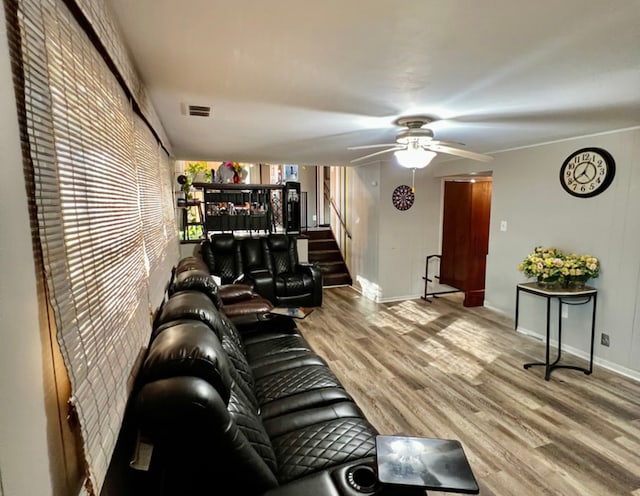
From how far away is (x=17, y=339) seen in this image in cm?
58

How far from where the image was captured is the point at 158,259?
236cm

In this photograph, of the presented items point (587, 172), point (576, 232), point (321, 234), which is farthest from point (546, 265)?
point (321, 234)

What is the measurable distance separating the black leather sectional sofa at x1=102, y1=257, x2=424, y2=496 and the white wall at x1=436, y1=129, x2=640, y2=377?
116 inches

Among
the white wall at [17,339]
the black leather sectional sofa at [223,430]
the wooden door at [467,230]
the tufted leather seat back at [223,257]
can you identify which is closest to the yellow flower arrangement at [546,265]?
the wooden door at [467,230]

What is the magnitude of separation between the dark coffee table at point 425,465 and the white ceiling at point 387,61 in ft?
5.37

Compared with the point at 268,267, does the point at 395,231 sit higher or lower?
higher

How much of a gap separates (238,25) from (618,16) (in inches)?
58.9

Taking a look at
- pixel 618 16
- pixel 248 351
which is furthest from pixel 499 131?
pixel 248 351

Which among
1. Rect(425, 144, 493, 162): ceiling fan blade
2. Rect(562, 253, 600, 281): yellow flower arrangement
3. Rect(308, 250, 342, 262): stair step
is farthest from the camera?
Rect(308, 250, 342, 262): stair step

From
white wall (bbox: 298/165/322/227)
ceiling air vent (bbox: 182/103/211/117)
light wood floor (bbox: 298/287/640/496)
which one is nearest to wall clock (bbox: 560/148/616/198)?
light wood floor (bbox: 298/287/640/496)

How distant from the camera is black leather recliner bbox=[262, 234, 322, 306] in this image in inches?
193

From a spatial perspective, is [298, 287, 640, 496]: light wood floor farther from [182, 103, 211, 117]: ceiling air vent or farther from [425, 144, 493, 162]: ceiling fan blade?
[182, 103, 211, 117]: ceiling air vent

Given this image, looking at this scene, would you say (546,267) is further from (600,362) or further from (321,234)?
(321,234)

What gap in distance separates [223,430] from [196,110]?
223cm
